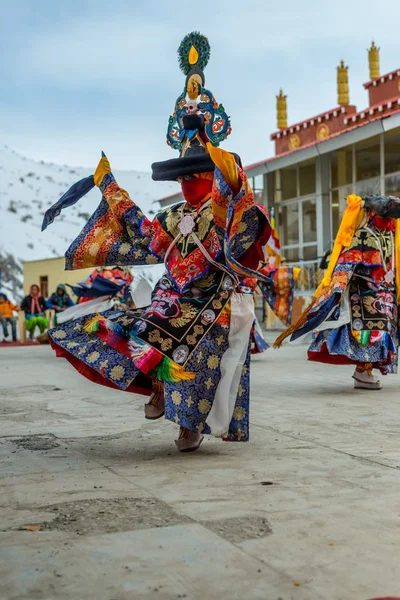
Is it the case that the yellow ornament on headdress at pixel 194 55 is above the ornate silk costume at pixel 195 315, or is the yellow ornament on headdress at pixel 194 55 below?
above

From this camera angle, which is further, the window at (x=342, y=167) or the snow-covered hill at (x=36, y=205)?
the snow-covered hill at (x=36, y=205)

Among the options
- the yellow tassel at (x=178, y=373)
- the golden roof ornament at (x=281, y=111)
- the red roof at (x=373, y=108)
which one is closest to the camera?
the yellow tassel at (x=178, y=373)

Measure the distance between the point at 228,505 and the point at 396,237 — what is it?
4.59m

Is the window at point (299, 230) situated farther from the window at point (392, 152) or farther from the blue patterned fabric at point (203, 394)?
the blue patterned fabric at point (203, 394)

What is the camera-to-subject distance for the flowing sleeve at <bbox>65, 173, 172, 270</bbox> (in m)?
4.74

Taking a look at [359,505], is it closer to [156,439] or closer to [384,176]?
[156,439]

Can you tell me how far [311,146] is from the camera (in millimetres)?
17047

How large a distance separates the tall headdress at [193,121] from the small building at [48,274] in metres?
23.3

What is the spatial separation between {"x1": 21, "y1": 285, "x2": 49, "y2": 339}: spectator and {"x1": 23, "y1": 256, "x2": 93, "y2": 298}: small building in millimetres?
9194

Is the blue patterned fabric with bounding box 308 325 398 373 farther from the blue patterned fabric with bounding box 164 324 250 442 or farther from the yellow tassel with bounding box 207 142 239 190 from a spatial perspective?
the yellow tassel with bounding box 207 142 239 190

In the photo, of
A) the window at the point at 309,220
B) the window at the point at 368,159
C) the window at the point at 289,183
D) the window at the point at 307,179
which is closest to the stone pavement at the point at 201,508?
the window at the point at 368,159

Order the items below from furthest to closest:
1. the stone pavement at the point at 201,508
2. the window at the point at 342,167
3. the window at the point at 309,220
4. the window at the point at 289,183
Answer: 1. the window at the point at 289,183
2. the window at the point at 309,220
3. the window at the point at 342,167
4. the stone pavement at the point at 201,508

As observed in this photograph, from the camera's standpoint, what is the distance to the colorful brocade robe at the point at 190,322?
4.21m

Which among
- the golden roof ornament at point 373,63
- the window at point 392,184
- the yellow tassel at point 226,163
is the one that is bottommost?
the yellow tassel at point 226,163
